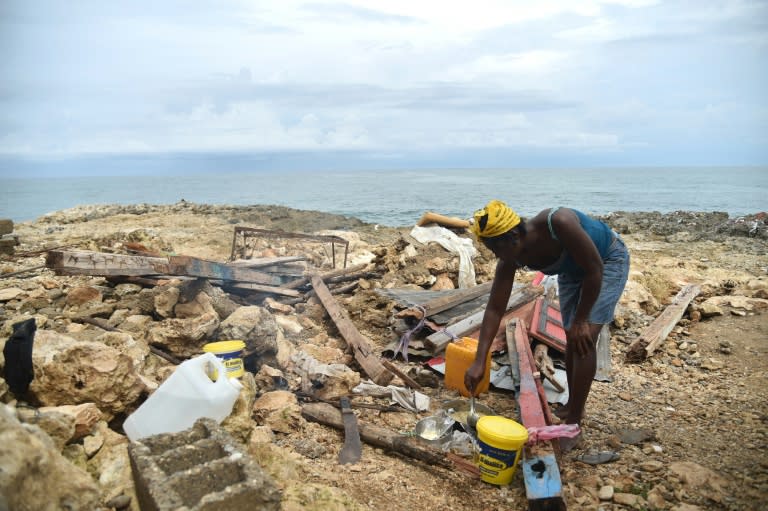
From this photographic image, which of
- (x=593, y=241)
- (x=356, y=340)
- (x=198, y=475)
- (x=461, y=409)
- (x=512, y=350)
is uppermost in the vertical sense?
(x=593, y=241)

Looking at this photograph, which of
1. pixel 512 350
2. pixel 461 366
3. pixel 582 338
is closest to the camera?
pixel 582 338

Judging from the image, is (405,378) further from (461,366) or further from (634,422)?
(634,422)

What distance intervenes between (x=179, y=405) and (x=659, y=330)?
5483 millimetres

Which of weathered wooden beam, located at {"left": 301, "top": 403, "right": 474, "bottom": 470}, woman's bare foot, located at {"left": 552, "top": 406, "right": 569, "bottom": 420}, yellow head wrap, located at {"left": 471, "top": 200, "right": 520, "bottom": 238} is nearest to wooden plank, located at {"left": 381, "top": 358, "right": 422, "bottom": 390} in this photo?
weathered wooden beam, located at {"left": 301, "top": 403, "right": 474, "bottom": 470}

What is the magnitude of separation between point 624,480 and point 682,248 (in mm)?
14047

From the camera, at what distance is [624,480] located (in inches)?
120

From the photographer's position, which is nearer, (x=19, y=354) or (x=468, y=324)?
(x=19, y=354)

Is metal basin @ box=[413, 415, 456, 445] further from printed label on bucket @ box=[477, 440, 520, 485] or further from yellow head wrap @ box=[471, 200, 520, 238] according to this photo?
yellow head wrap @ box=[471, 200, 520, 238]

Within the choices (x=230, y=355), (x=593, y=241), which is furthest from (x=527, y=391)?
(x=230, y=355)

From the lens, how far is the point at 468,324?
545 centimetres

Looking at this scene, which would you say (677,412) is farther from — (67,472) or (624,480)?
(67,472)

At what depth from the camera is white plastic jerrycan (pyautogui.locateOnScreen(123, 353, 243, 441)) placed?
8.21 feet

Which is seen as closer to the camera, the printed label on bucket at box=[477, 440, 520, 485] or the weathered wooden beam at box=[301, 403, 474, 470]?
the printed label on bucket at box=[477, 440, 520, 485]

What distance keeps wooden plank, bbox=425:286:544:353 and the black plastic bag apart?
352 centimetres
